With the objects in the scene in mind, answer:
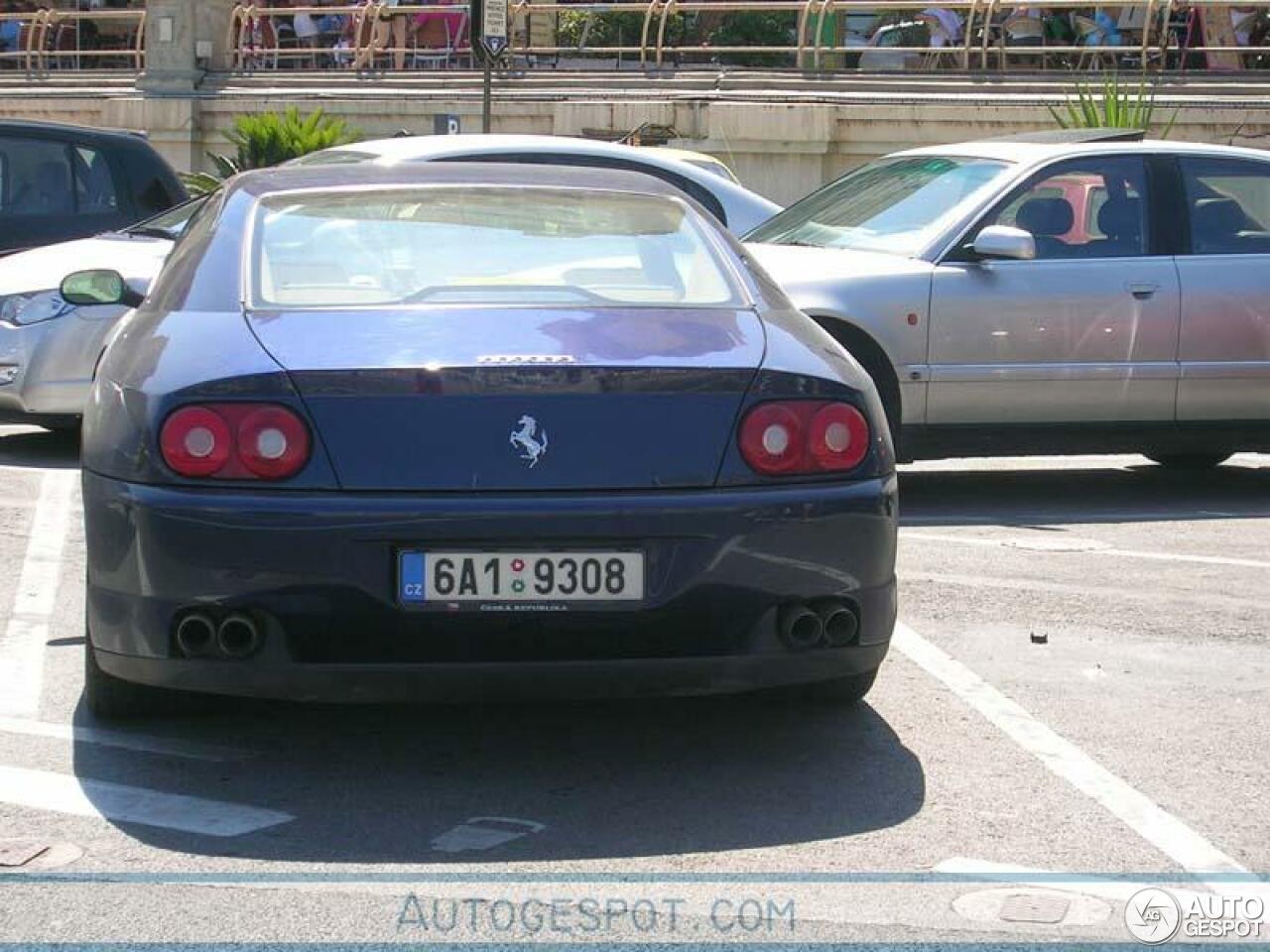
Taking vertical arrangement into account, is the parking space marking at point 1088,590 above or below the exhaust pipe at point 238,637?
below

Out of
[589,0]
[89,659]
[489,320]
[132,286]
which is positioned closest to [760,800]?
[489,320]

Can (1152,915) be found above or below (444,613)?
below

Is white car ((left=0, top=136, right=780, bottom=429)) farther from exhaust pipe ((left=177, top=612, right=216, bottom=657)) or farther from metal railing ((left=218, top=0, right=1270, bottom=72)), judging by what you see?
metal railing ((left=218, top=0, right=1270, bottom=72))

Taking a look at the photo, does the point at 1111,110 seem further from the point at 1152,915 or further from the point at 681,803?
the point at 1152,915

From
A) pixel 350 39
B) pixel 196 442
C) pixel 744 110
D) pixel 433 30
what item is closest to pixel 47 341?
pixel 196 442

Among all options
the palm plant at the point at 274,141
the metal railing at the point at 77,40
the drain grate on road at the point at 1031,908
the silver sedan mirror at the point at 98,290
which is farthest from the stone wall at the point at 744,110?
the drain grate on road at the point at 1031,908

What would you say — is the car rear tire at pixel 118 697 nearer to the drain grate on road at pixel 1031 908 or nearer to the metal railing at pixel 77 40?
the drain grate on road at pixel 1031 908

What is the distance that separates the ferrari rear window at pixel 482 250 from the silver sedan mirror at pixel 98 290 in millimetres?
895

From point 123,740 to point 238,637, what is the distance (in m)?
0.76

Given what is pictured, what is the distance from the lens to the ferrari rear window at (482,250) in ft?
17.3

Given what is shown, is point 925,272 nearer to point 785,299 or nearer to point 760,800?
point 785,299

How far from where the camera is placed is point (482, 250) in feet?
18.2

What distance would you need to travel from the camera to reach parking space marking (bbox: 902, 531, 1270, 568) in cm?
818

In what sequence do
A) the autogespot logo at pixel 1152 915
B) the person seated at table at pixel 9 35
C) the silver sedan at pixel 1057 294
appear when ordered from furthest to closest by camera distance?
the person seated at table at pixel 9 35
the silver sedan at pixel 1057 294
the autogespot logo at pixel 1152 915
